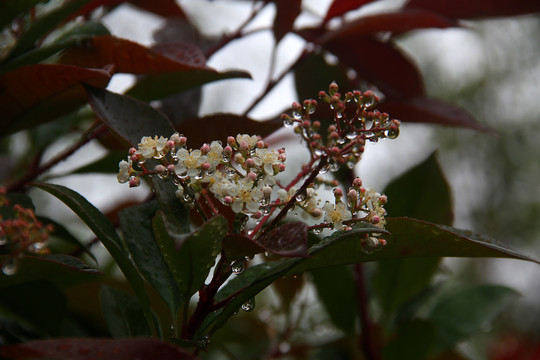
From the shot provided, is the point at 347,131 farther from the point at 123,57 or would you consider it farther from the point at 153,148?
the point at 123,57

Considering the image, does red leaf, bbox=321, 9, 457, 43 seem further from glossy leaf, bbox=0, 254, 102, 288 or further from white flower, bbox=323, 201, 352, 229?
glossy leaf, bbox=0, 254, 102, 288

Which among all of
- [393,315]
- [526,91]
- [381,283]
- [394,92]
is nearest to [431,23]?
[394,92]

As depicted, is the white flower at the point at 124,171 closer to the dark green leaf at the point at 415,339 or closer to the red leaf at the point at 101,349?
the red leaf at the point at 101,349

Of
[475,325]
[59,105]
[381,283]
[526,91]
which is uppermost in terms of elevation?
[526,91]

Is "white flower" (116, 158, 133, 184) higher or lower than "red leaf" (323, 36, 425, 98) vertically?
lower

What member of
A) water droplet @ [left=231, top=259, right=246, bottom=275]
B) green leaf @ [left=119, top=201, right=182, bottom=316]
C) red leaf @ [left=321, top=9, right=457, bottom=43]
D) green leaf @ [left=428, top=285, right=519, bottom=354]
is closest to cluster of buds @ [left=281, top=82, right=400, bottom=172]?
water droplet @ [left=231, top=259, right=246, bottom=275]

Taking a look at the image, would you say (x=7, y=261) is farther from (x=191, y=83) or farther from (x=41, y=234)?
(x=191, y=83)
